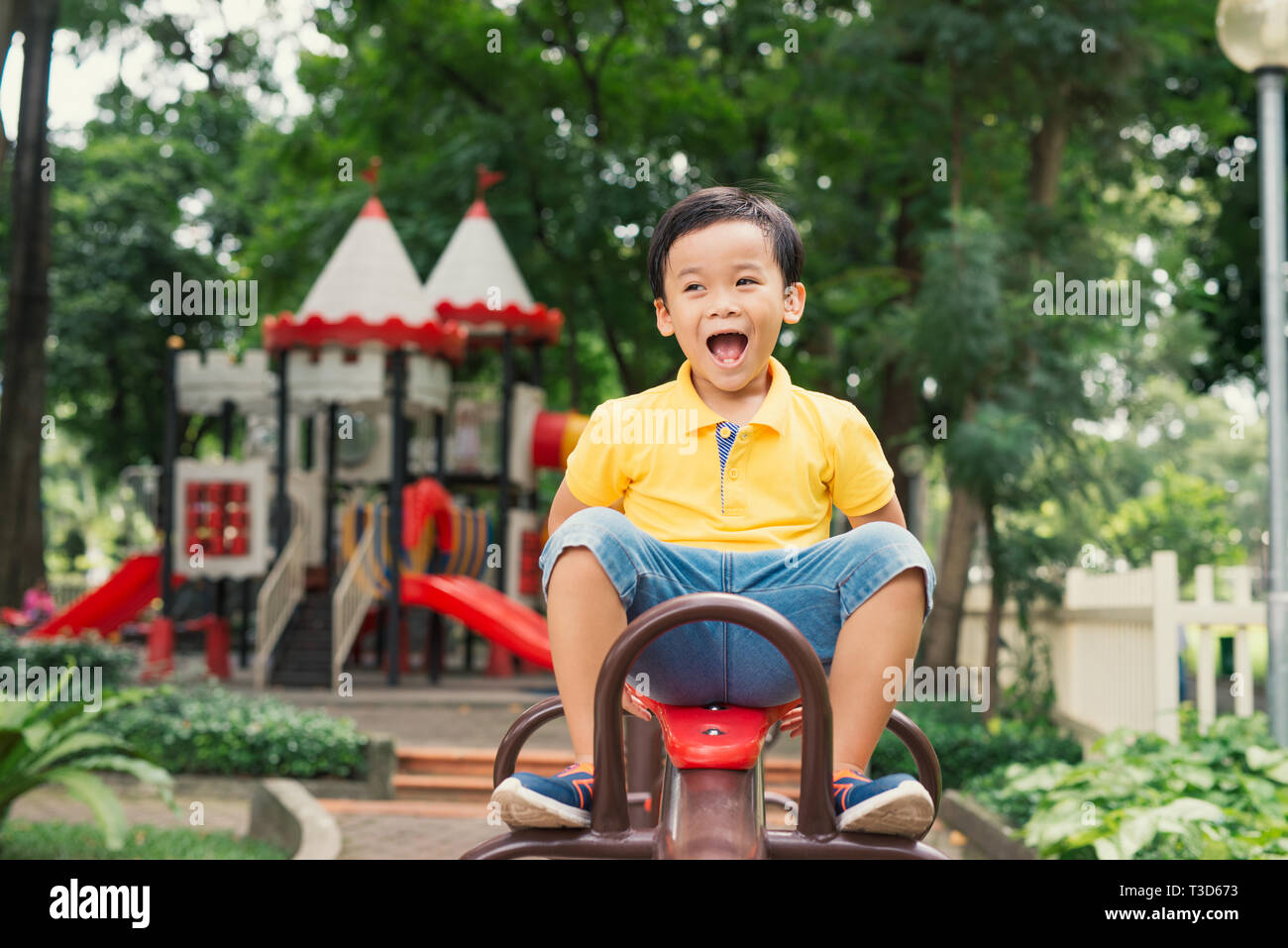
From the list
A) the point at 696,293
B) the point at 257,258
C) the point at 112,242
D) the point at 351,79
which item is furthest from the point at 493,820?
the point at 112,242

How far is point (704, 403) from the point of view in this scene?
182cm

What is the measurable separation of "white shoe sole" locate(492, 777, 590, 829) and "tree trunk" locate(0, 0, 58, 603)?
13335mm

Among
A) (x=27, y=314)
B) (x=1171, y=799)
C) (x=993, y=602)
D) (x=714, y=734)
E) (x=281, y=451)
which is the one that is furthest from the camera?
(x=27, y=314)

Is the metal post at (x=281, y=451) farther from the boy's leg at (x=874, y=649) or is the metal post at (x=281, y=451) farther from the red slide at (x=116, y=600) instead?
the boy's leg at (x=874, y=649)

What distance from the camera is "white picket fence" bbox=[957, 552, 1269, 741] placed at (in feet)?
22.9

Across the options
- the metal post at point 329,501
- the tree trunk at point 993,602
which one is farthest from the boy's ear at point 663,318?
the metal post at point 329,501

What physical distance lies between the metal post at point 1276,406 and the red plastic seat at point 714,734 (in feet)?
16.2

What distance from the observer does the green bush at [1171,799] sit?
12.6ft

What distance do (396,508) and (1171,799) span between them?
9500 mm

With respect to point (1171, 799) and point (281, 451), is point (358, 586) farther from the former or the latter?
point (1171, 799)

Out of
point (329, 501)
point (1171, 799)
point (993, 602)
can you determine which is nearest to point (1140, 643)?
point (993, 602)

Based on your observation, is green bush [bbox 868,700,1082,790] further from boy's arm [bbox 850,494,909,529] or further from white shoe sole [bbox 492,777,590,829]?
white shoe sole [bbox 492,777,590,829]

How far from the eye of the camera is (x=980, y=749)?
26.6ft

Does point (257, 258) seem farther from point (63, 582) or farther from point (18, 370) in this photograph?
point (63, 582)
